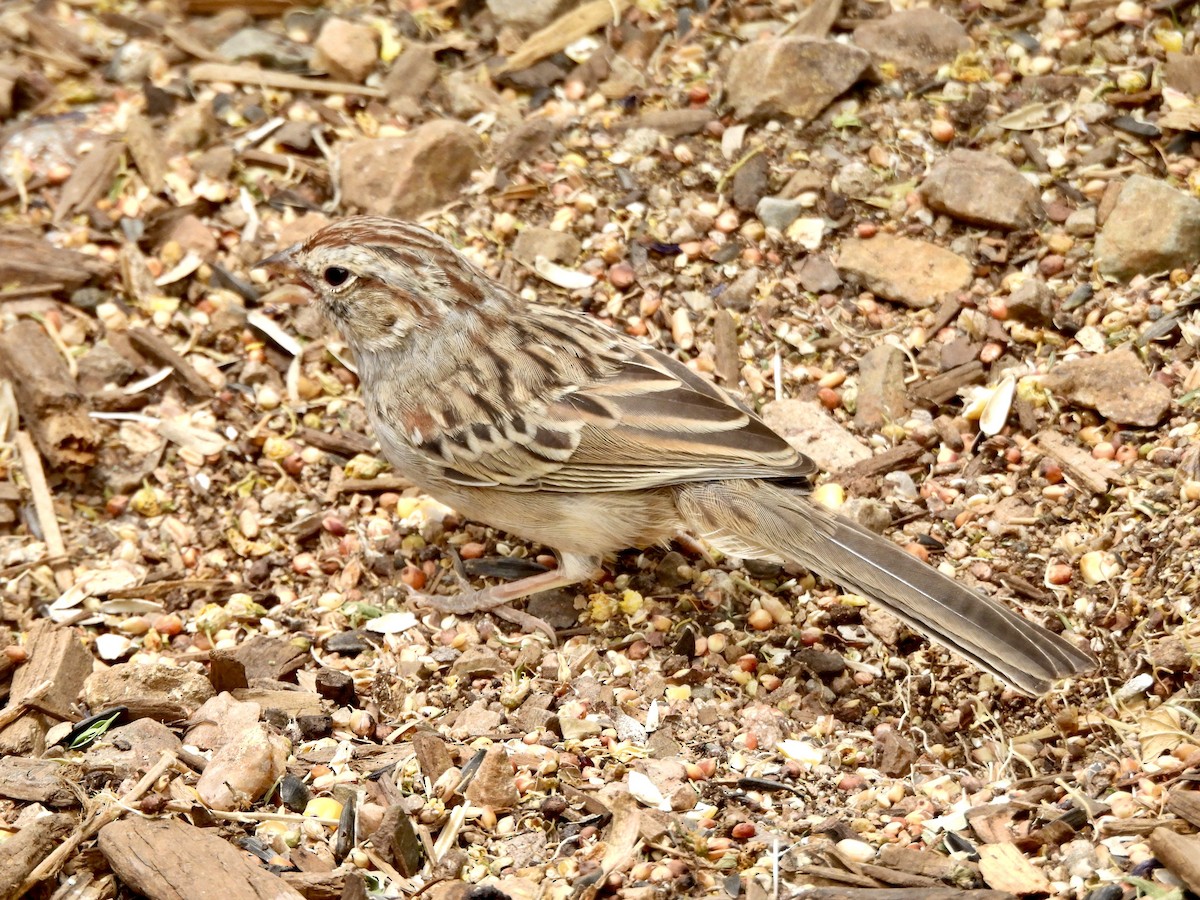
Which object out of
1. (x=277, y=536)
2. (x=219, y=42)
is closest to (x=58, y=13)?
(x=219, y=42)

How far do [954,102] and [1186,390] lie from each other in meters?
1.86

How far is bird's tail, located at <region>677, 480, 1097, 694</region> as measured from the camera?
181 inches

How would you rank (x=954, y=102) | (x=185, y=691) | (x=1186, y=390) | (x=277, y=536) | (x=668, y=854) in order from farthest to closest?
(x=954, y=102), (x=277, y=536), (x=1186, y=390), (x=185, y=691), (x=668, y=854)

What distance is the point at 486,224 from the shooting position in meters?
6.84

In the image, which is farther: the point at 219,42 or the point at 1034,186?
the point at 219,42

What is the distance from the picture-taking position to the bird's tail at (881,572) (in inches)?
181

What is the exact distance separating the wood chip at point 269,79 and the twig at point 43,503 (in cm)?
235

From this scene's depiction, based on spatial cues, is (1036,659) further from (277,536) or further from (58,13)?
(58,13)

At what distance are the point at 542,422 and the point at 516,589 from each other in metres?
0.69

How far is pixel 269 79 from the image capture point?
7.60 metres

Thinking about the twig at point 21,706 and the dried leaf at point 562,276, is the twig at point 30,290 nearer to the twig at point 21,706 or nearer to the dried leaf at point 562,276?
the dried leaf at point 562,276

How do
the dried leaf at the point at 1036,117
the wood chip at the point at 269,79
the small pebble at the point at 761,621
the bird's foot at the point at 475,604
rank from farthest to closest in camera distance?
the wood chip at the point at 269,79
the dried leaf at the point at 1036,117
the bird's foot at the point at 475,604
the small pebble at the point at 761,621

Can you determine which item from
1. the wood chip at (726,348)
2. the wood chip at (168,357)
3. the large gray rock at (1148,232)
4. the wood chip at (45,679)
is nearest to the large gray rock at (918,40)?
the large gray rock at (1148,232)

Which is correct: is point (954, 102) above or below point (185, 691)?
above
